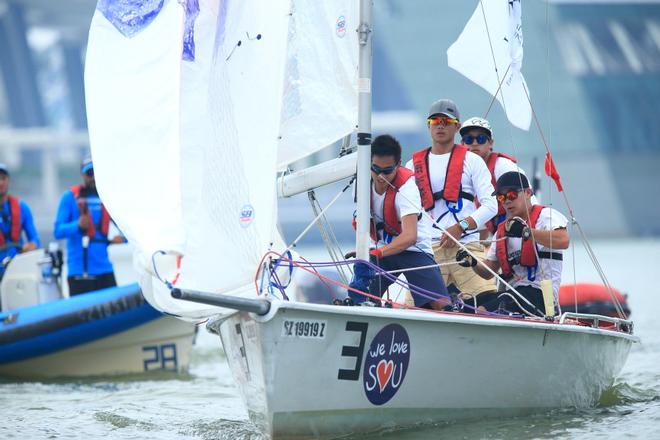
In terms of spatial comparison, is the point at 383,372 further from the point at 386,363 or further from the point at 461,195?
the point at 461,195

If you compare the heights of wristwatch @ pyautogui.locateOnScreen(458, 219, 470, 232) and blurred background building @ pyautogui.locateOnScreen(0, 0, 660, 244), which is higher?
blurred background building @ pyautogui.locateOnScreen(0, 0, 660, 244)

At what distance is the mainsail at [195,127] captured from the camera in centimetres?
561

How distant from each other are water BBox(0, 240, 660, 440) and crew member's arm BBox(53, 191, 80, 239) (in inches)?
49.1

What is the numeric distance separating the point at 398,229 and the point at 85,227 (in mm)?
3605

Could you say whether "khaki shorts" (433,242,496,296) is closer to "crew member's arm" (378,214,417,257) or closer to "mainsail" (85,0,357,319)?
"crew member's arm" (378,214,417,257)

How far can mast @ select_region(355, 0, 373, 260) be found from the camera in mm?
6062

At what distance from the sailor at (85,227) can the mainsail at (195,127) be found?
11.3 feet

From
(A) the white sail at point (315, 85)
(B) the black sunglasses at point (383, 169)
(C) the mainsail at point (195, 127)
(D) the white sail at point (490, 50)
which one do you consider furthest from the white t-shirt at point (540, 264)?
(C) the mainsail at point (195, 127)

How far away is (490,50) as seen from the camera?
718 centimetres

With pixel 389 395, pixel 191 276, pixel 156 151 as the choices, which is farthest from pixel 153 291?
pixel 389 395

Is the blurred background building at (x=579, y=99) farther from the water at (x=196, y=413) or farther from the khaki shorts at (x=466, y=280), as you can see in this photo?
the khaki shorts at (x=466, y=280)

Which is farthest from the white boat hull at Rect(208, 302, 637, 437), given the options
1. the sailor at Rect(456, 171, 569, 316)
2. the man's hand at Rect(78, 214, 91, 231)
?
the man's hand at Rect(78, 214, 91, 231)

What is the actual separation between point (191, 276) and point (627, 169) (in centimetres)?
4504

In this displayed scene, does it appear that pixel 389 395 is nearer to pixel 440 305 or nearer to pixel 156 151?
pixel 440 305
